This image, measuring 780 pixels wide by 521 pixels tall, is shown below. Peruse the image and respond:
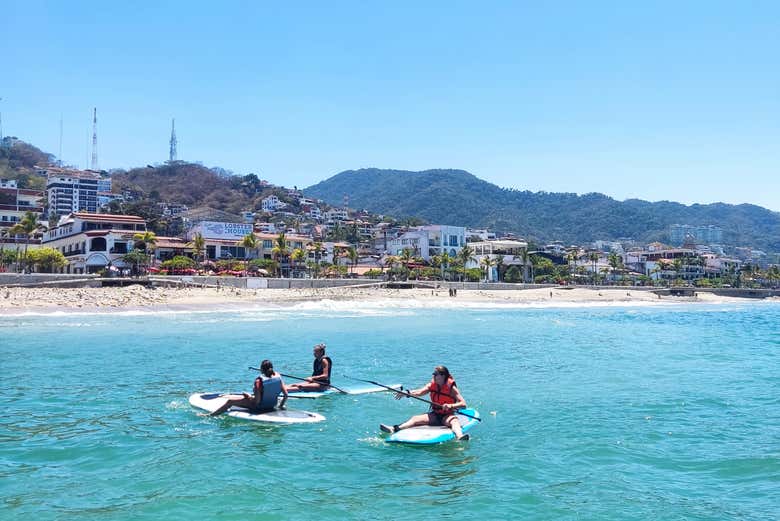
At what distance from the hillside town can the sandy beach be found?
14.1 m

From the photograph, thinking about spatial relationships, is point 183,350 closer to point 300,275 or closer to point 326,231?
point 300,275

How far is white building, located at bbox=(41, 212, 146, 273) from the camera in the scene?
226 feet

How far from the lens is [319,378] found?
50.8 ft

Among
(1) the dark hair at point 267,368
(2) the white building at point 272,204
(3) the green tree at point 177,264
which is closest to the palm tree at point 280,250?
(3) the green tree at point 177,264

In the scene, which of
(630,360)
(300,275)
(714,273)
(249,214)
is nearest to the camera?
(630,360)

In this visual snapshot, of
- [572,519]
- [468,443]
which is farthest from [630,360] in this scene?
[572,519]

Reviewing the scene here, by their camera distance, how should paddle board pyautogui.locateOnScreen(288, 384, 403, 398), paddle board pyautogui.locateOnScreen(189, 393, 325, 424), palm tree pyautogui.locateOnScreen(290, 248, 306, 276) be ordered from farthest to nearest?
palm tree pyautogui.locateOnScreen(290, 248, 306, 276) < paddle board pyautogui.locateOnScreen(288, 384, 403, 398) < paddle board pyautogui.locateOnScreen(189, 393, 325, 424)

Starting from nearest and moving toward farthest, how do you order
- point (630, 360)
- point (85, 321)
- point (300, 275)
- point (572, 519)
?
point (572, 519) < point (630, 360) < point (85, 321) < point (300, 275)

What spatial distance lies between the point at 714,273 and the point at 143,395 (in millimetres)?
145975

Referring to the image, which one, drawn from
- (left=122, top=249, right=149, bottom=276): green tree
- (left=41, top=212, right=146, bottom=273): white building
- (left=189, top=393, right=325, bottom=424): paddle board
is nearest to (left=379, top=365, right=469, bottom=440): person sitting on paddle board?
(left=189, top=393, right=325, bottom=424): paddle board

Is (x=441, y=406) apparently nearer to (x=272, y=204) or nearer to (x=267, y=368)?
(x=267, y=368)

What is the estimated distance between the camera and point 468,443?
1120 centimetres

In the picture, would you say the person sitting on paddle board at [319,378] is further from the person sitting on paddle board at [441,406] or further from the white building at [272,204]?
the white building at [272,204]

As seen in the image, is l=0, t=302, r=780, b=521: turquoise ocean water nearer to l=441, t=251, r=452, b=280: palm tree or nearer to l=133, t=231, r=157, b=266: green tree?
l=133, t=231, r=157, b=266: green tree
